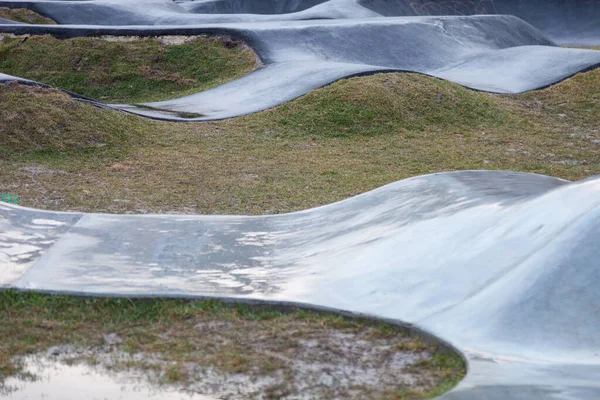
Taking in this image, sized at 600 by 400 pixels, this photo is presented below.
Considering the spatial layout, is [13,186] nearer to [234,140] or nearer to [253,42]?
[234,140]

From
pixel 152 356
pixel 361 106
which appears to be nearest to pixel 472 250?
pixel 152 356

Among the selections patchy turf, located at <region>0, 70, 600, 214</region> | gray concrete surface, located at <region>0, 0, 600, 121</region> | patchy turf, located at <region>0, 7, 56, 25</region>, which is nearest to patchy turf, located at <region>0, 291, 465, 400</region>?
patchy turf, located at <region>0, 70, 600, 214</region>

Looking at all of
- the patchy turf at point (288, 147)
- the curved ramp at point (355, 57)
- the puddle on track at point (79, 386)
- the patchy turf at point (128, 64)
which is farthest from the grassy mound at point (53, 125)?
the puddle on track at point (79, 386)

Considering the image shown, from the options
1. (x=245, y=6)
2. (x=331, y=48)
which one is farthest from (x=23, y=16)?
(x=245, y=6)

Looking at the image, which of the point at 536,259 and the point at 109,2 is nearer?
the point at 536,259

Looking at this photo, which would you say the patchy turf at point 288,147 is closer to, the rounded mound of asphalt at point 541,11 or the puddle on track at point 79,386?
the puddle on track at point 79,386

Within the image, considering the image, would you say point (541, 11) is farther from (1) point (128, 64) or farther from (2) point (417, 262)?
(2) point (417, 262)
